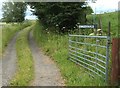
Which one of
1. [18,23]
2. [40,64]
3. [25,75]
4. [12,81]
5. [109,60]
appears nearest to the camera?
[109,60]

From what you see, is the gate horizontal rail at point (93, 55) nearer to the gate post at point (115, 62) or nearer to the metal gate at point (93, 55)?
the metal gate at point (93, 55)

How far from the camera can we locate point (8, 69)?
50.1 feet

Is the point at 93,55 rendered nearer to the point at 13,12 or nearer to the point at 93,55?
the point at 93,55

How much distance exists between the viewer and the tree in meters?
61.4

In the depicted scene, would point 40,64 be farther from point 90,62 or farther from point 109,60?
point 109,60

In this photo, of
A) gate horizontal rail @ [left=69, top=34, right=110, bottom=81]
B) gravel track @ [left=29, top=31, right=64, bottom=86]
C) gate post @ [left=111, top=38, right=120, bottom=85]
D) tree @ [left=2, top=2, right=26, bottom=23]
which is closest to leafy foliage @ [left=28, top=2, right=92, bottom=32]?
gate horizontal rail @ [left=69, top=34, right=110, bottom=81]

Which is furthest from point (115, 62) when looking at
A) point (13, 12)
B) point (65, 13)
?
point (13, 12)

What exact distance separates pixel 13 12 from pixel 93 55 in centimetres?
5171

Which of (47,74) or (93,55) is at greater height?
(93,55)

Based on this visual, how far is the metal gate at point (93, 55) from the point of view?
10064mm

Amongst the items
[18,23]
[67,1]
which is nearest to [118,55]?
[67,1]

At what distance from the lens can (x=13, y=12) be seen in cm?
6262

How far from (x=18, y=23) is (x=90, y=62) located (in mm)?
53113

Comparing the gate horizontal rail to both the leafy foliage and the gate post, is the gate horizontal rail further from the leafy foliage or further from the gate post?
the leafy foliage
